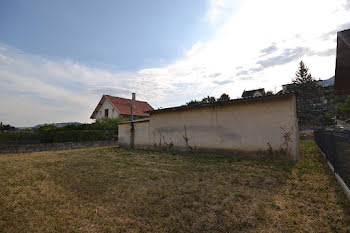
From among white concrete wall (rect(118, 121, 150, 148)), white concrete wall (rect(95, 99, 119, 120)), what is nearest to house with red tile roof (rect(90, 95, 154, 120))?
white concrete wall (rect(95, 99, 119, 120))

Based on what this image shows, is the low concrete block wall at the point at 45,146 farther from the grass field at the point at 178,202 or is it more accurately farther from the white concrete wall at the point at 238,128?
the grass field at the point at 178,202

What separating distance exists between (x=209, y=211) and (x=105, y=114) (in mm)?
27360

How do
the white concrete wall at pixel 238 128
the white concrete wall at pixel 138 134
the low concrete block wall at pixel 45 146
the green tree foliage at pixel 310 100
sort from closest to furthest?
the white concrete wall at pixel 238 128 → the low concrete block wall at pixel 45 146 → the white concrete wall at pixel 138 134 → the green tree foliage at pixel 310 100

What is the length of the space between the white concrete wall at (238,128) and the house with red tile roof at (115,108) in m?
16.2

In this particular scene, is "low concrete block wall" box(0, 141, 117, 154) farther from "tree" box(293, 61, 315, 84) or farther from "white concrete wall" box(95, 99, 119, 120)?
"tree" box(293, 61, 315, 84)

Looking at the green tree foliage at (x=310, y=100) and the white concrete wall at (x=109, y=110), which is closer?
the white concrete wall at (x=109, y=110)

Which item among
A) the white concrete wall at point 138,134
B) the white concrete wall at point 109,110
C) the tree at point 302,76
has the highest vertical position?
the tree at point 302,76

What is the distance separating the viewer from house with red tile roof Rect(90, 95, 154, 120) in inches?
1024

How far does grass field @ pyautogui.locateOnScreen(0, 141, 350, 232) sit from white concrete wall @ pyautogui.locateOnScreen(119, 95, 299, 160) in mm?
1978

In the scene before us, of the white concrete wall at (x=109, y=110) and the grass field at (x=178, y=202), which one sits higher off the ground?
the white concrete wall at (x=109, y=110)

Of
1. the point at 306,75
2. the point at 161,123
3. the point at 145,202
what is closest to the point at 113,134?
the point at 161,123

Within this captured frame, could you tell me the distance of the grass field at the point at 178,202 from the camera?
2.55m

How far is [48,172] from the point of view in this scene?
6.02 m

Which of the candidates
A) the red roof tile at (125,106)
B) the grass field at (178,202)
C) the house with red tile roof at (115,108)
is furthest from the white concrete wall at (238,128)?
the red roof tile at (125,106)
